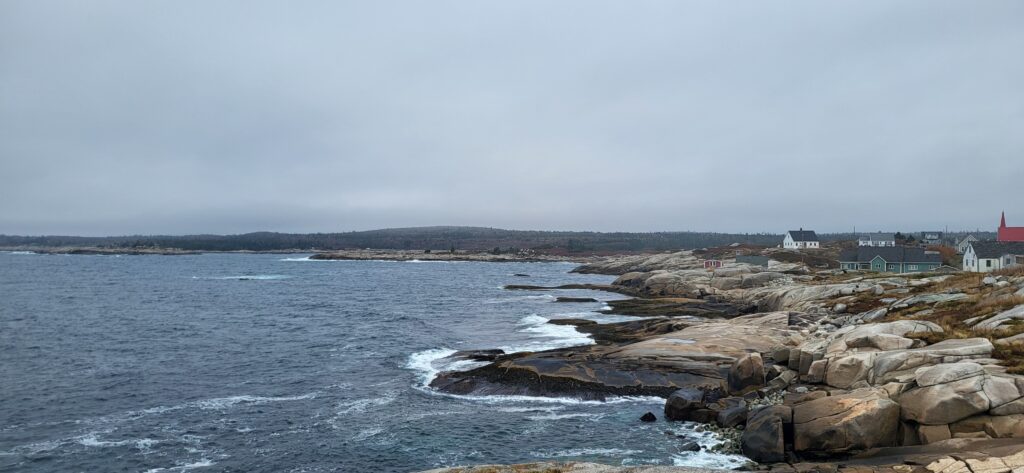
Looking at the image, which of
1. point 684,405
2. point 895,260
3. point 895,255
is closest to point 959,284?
point 684,405

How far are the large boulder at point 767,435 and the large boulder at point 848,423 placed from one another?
1.40ft

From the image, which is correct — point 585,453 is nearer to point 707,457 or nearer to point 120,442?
point 707,457

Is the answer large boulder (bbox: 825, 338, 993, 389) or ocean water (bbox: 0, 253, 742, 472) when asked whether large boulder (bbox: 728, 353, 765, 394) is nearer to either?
large boulder (bbox: 825, 338, 993, 389)

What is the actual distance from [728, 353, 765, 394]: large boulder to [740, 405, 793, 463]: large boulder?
594 centimetres

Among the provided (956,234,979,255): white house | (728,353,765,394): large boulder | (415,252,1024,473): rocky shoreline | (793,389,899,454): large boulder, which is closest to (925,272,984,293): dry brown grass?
(415,252,1024,473): rocky shoreline

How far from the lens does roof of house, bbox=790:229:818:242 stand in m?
128

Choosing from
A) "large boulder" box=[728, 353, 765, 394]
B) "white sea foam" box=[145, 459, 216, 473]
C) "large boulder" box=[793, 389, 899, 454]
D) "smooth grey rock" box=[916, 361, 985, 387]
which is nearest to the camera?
"smooth grey rock" box=[916, 361, 985, 387]

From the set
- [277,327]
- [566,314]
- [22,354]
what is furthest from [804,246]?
[22,354]

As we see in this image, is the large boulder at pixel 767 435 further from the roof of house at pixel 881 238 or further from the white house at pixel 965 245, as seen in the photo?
the roof of house at pixel 881 238

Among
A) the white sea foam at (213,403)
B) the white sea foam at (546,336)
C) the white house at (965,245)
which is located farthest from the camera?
the white house at (965,245)

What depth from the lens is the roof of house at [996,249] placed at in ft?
205

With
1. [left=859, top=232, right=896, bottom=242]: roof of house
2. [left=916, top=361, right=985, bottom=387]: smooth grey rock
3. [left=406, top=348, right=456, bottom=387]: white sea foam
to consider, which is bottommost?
[left=406, top=348, right=456, bottom=387]: white sea foam

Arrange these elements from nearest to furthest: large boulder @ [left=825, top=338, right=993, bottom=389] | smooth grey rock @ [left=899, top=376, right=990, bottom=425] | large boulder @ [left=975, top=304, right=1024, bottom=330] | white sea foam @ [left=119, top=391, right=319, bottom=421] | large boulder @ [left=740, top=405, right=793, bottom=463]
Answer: smooth grey rock @ [left=899, top=376, right=990, bottom=425] → large boulder @ [left=740, top=405, right=793, bottom=463] → large boulder @ [left=825, top=338, right=993, bottom=389] → large boulder @ [left=975, top=304, right=1024, bottom=330] → white sea foam @ [left=119, top=391, right=319, bottom=421]

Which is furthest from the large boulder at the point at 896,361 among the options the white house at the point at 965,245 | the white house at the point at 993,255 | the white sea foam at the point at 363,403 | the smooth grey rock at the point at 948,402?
the white house at the point at 965,245
